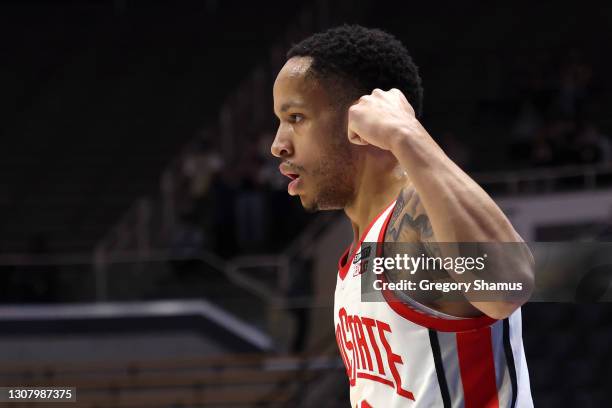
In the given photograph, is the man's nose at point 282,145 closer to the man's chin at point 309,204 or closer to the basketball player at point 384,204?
the basketball player at point 384,204

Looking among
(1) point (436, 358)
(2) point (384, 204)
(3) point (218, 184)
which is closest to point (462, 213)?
(1) point (436, 358)

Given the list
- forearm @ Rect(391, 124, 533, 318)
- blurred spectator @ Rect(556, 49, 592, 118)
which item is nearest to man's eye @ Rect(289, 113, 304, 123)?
forearm @ Rect(391, 124, 533, 318)

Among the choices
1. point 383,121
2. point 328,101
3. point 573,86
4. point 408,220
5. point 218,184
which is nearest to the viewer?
point 383,121

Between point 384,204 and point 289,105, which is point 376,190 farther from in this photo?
point 289,105

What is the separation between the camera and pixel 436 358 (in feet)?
6.18

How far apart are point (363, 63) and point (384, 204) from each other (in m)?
0.30

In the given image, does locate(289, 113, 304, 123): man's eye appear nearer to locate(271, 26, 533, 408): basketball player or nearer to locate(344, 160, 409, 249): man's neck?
→ locate(271, 26, 533, 408): basketball player

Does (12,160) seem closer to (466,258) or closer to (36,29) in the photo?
(36,29)

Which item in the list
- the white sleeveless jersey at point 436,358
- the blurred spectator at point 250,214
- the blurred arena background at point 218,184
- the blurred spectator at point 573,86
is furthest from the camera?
the blurred spectator at point 573,86

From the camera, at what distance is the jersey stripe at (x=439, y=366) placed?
1.86 metres

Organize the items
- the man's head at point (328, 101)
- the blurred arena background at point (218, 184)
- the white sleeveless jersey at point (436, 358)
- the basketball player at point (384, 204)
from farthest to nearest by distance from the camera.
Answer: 1. the blurred arena background at point (218, 184)
2. the man's head at point (328, 101)
3. the white sleeveless jersey at point (436, 358)
4. the basketball player at point (384, 204)

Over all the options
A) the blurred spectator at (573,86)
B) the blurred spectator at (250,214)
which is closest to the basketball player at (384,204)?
the blurred spectator at (250,214)

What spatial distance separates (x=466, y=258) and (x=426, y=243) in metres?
0.16

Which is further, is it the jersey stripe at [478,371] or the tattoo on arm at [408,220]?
the jersey stripe at [478,371]
